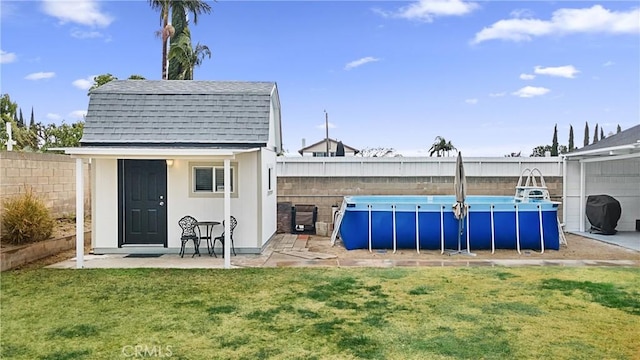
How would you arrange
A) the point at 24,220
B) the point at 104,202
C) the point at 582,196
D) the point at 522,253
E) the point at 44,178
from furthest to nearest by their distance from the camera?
the point at 582,196
the point at 44,178
the point at 522,253
the point at 104,202
the point at 24,220

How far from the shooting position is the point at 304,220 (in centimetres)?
1236

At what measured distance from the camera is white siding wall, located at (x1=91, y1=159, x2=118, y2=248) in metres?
9.32

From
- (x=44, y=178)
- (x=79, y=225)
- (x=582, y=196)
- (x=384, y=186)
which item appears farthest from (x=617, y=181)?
(x=44, y=178)

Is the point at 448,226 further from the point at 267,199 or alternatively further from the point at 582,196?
the point at 582,196

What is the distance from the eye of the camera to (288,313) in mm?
5434

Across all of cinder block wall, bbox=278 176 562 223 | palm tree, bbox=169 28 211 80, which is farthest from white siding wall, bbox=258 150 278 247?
palm tree, bbox=169 28 211 80

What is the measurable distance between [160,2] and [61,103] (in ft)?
23.8

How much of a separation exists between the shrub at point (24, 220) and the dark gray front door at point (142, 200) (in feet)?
4.80

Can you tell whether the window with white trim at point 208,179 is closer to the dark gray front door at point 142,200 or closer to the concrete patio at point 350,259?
the dark gray front door at point 142,200

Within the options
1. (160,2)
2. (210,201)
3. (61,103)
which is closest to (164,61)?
(160,2)

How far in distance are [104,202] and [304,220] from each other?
5.14 m

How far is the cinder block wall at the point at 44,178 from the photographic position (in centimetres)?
923

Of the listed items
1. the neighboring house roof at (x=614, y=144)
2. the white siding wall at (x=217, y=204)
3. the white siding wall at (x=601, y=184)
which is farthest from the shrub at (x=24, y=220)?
the white siding wall at (x=601, y=184)

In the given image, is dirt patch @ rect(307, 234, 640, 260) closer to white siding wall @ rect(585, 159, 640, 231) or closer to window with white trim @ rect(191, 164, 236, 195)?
window with white trim @ rect(191, 164, 236, 195)
